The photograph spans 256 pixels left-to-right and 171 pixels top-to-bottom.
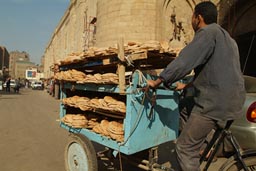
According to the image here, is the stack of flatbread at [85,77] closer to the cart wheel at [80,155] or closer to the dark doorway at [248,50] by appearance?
the cart wheel at [80,155]

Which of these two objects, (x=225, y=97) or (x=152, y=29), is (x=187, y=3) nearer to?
(x=152, y=29)

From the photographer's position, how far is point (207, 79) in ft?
8.49

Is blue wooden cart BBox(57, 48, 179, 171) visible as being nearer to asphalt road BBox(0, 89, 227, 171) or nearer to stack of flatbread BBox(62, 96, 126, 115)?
stack of flatbread BBox(62, 96, 126, 115)

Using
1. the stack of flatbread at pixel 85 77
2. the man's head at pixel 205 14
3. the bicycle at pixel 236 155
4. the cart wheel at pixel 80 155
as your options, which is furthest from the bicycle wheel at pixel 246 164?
the cart wheel at pixel 80 155

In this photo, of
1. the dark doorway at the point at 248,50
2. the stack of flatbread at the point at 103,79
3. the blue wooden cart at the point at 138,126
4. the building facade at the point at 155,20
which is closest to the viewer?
the blue wooden cart at the point at 138,126

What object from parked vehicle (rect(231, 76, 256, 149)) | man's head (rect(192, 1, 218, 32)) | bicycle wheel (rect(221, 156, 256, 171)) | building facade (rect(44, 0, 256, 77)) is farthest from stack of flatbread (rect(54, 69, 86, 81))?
building facade (rect(44, 0, 256, 77))

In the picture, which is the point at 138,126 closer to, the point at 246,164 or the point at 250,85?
the point at 246,164

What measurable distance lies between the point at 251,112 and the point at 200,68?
2.27 metres

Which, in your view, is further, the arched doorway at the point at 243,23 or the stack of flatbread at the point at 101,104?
the arched doorway at the point at 243,23

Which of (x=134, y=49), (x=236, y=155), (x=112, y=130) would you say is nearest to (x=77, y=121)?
(x=112, y=130)

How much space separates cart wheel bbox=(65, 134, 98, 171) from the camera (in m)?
3.56

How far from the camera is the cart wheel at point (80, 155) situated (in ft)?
11.7

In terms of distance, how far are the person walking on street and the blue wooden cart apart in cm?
51

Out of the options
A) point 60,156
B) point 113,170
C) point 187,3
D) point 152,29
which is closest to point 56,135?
point 60,156
